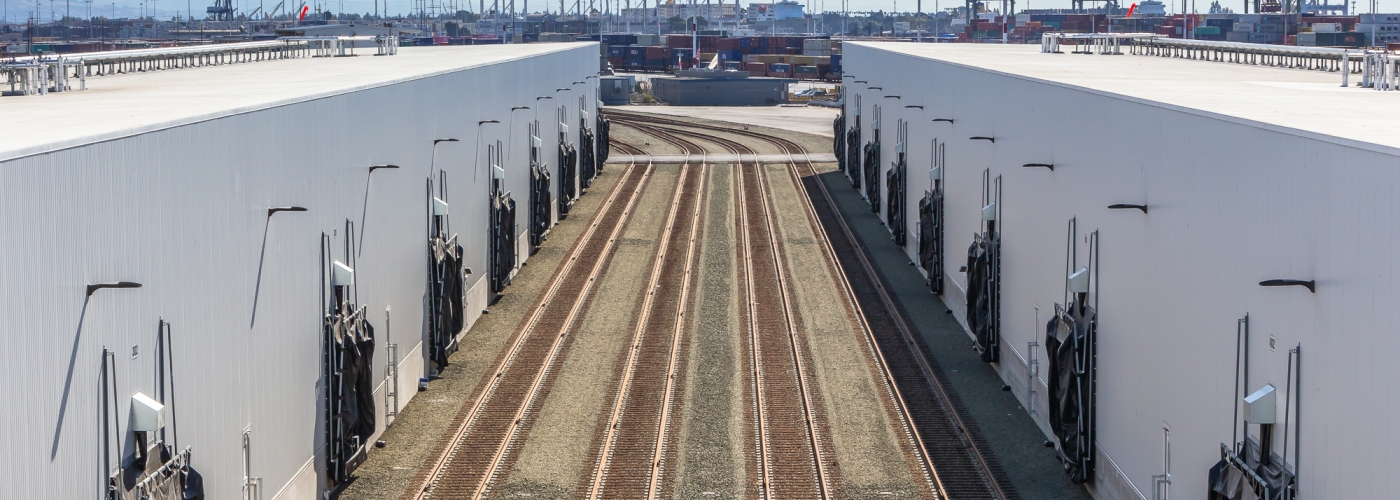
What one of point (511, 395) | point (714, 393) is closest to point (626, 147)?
point (511, 395)

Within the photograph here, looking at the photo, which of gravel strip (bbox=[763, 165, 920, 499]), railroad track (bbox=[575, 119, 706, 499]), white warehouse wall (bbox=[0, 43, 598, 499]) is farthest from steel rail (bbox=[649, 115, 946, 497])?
white warehouse wall (bbox=[0, 43, 598, 499])

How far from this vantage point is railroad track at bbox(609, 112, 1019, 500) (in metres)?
16.0

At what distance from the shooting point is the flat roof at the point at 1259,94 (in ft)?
36.3

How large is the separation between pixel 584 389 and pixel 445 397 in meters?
2.12

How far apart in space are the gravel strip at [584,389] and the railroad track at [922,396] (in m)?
4.40

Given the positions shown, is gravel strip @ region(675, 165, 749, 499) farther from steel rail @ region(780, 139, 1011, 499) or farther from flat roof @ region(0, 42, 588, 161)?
flat roof @ region(0, 42, 588, 161)

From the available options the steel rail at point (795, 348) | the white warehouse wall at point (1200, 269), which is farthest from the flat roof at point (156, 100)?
the white warehouse wall at point (1200, 269)

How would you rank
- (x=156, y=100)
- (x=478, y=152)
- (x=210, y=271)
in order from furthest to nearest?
(x=478, y=152)
(x=156, y=100)
(x=210, y=271)

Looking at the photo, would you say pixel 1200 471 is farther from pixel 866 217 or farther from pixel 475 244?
pixel 866 217

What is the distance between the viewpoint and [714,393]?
19.7 m

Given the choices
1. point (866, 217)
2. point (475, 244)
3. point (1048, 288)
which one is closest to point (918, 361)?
point (1048, 288)

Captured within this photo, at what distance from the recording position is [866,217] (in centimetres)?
3859

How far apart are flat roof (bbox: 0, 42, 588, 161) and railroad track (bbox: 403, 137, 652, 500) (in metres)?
4.85

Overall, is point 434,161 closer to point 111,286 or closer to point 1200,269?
point 111,286
